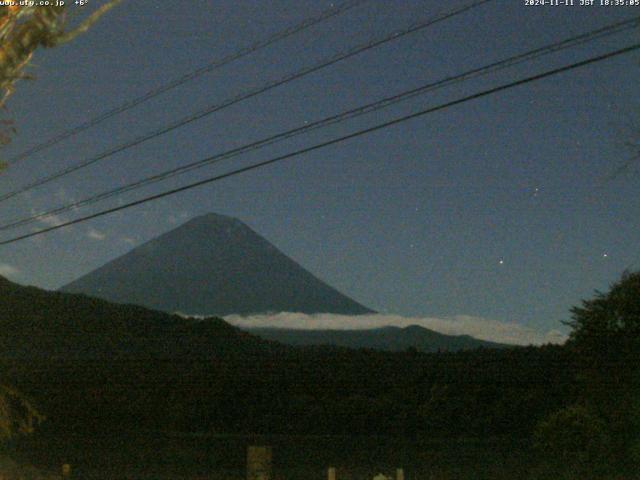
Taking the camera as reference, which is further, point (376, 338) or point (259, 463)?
point (376, 338)

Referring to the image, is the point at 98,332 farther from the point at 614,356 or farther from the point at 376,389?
the point at 614,356

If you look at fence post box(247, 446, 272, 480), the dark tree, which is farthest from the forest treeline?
A: fence post box(247, 446, 272, 480)

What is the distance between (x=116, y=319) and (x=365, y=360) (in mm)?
13632

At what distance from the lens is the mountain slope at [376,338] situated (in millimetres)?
36375

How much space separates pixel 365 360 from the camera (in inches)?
805

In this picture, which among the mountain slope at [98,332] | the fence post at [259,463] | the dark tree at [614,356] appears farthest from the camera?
the mountain slope at [98,332]

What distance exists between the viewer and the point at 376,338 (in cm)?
4119

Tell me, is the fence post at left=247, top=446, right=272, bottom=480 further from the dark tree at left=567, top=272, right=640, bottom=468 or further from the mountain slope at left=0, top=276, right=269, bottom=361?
the mountain slope at left=0, top=276, right=269, bottom=361

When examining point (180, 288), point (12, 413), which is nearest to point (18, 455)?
point (12, 413)

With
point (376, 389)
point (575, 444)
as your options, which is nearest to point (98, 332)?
point (376, 389)

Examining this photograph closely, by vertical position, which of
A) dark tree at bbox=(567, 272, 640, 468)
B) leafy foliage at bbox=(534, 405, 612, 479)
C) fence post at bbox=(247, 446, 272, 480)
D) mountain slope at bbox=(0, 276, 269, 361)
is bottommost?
fence post at bbox=(247, 446, 272, 480)

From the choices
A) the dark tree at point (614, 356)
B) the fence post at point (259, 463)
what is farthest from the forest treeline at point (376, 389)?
the fence post at point (259, 463)

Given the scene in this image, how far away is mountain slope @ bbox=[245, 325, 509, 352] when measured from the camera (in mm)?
36375

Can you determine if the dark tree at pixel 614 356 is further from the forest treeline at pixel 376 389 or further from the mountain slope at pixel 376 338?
the mountain slope at pixel 376 338
